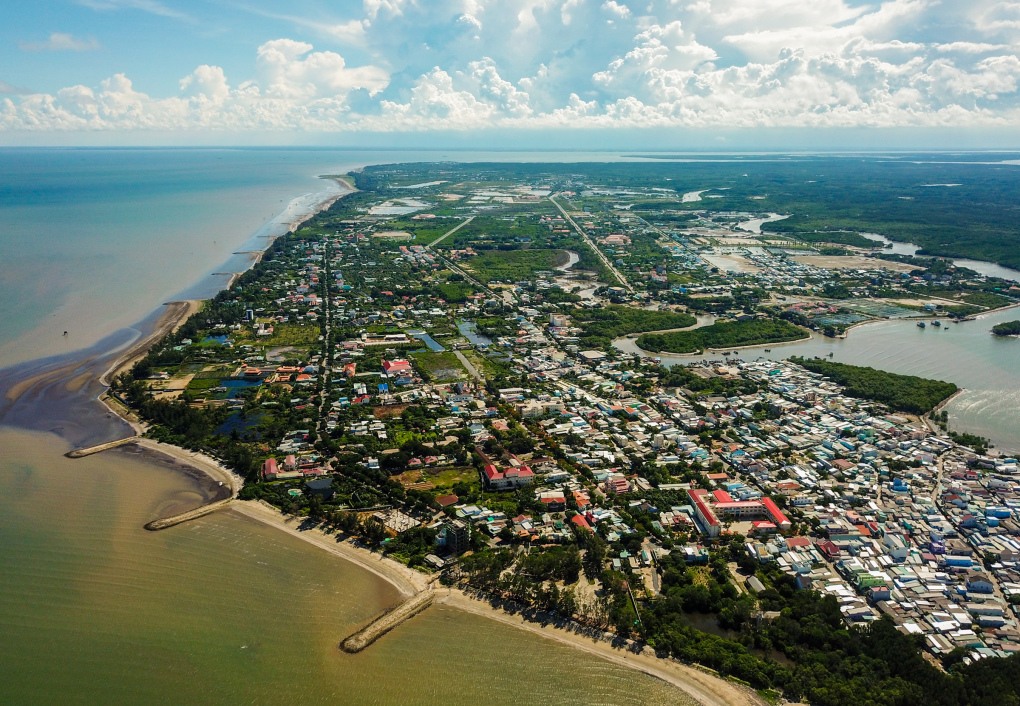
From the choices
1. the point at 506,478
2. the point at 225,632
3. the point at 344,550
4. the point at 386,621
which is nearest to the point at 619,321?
the point at 506,478

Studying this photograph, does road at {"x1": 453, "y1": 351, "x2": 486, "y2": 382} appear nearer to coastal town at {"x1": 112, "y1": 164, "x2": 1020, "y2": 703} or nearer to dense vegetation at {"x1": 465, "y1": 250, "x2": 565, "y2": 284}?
coastal town at {"x1": 112, "y1": 164, "x2": 1020, "y2": 703}

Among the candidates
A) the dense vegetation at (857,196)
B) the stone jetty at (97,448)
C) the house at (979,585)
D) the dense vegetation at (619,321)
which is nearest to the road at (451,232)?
the dense vegetation at (619,321)

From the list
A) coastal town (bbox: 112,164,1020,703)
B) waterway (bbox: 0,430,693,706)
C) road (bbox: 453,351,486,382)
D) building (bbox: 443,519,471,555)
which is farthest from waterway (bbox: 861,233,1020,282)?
waterway (bbox: 0,430,693,706)

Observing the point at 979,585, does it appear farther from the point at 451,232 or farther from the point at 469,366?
the point at 451,232

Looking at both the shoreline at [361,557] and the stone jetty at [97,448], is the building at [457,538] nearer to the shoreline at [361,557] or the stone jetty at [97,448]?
the shoreline at [361,557]

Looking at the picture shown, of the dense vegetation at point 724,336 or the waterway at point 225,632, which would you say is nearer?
the waterway at point 225,632

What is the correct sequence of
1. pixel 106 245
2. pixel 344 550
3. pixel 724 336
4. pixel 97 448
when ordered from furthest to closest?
pixel 106 245 → pixel 724 336 → pixel 97 448 → pixel 344 550

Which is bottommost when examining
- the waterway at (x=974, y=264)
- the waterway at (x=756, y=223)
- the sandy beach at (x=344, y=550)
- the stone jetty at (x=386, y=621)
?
the stone jetty at (x=386, y=621)
